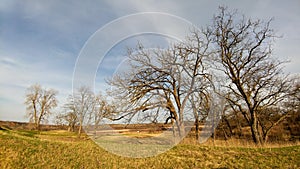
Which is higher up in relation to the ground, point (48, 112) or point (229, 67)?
point (229, 67)

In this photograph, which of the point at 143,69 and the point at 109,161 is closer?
the point at 109,161

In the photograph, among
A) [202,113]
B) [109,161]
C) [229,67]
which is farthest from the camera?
[229,67]

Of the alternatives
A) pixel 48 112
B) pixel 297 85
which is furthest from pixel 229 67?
pixel 48 112

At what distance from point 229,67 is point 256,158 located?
632 inches

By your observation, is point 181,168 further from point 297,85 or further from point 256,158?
point 297,85

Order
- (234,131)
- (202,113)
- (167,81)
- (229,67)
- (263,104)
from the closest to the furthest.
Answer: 1. (202,113)
2. (167,81)
3. (229,67)
4. (263,104)
5. (234,131)

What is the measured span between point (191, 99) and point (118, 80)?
3.91 metres

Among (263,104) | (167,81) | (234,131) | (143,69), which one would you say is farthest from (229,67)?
(234,131)

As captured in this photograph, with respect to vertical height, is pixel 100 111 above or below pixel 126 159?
above

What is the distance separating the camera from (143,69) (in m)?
9.48

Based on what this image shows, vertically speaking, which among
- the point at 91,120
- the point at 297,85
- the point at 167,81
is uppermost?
the point at 297,85

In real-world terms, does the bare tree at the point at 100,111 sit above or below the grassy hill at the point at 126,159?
above

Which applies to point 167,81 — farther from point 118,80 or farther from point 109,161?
point 109,161

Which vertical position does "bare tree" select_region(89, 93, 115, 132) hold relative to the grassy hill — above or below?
above
